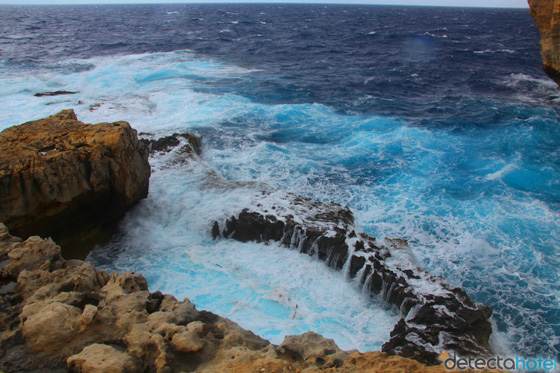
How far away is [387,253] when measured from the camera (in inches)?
341

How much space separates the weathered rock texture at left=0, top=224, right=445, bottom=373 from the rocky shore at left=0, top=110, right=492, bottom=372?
2cm

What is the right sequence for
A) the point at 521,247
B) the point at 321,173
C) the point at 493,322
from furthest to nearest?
the point at 321,173 < the point at 521,247 < the point at 493,322

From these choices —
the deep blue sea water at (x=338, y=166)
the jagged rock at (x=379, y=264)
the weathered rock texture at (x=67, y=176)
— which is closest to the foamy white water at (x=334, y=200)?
the deep blue sea water at (x=338, y=166)

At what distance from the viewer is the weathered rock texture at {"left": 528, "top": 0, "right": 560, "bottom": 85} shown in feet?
62.8

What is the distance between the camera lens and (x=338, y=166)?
1417cm

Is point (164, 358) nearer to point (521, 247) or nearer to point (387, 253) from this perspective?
point (387, 253)

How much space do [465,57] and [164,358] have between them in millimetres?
39799

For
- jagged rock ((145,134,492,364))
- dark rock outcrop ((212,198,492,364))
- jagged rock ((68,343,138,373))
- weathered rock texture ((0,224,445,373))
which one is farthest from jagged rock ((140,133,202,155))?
jagged rock ((68,343,138,373))

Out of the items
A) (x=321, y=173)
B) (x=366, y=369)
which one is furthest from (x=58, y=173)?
(x=321, y=173)

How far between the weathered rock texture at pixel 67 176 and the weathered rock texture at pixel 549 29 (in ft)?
75.2

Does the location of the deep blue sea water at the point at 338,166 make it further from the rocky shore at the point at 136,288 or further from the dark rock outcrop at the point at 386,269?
the rocky shore at the point at 136,288

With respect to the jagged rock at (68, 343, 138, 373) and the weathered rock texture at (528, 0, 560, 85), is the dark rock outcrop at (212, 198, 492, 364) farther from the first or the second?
the weathered rock texture at (528, 0, 560, 85)

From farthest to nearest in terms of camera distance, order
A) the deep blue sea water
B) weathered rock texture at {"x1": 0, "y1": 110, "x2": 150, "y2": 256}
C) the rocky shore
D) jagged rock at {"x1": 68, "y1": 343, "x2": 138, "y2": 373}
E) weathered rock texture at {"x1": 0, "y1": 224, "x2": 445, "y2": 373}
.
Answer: the deep blue sea water → weathered rock texture at {"x1": 0, "y1": 110, "x2": 150, "y2": 256} → the rocky shore → weathered rock texture at {"x1": 0, "y1": 224, "x2": 445, "y2": 373} → jagged rock at {"x1": 68, "y1": 343, "x2": 138, "y2": 373}

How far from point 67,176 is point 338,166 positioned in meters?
9.64
